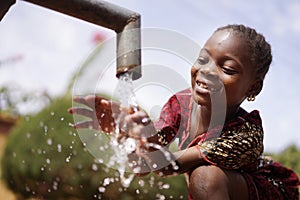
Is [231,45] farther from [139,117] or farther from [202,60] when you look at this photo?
[139,117]

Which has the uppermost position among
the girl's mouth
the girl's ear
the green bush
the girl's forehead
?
the girl's forehead

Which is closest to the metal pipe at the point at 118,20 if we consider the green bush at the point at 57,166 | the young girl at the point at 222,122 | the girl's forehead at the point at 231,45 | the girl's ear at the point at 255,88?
the young girl at the point at 222,122

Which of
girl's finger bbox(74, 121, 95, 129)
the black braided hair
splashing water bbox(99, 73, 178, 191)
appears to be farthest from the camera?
girl's finger bbox(74, 121, 95, 129)

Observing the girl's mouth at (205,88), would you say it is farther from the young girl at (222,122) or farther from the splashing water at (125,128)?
the splashing water at (125,128)

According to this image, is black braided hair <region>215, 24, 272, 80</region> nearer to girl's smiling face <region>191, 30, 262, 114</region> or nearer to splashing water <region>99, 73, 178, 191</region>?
girl's smiling face <region>191, 30, 262, 114</region>

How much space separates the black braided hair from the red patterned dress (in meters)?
0.16

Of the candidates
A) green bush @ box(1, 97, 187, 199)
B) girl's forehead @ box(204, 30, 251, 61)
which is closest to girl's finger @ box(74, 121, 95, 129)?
girl's forehead @ box(204, 30, 251, 61)

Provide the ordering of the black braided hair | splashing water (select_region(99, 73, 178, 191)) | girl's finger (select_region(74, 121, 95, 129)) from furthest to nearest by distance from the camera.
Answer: girl's finger (select_region(74, 121, 95, 129)), the black braided hair, splashing water (select_region(99, 73, 178, 191))

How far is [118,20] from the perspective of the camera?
1.73 metres

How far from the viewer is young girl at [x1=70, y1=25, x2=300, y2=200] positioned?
1.64m

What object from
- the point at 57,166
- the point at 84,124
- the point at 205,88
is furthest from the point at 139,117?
the point at 57,166

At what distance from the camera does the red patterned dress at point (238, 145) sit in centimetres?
168

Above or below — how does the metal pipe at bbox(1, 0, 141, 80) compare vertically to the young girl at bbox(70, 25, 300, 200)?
above

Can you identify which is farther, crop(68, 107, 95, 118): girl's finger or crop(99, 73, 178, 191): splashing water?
crop(68, 107, 95, 118): girl's finger
